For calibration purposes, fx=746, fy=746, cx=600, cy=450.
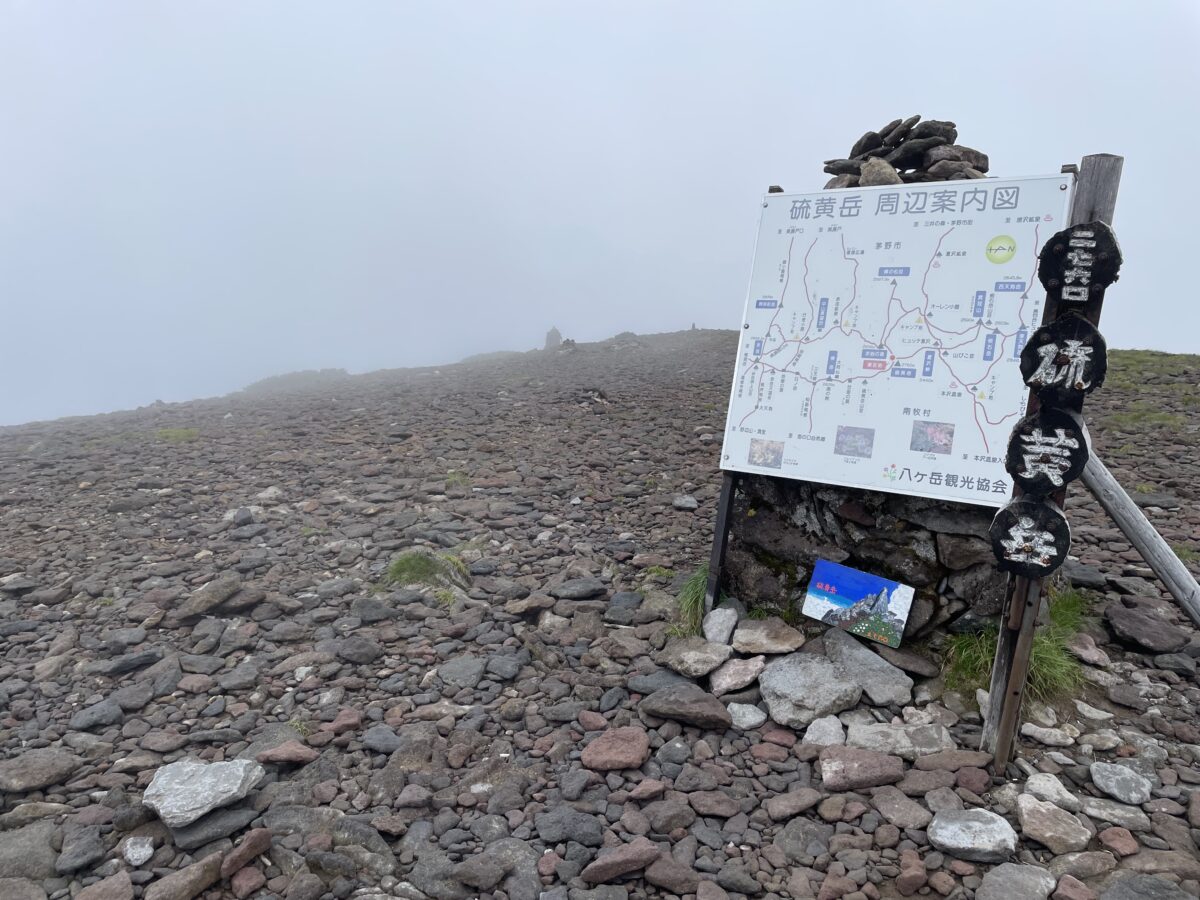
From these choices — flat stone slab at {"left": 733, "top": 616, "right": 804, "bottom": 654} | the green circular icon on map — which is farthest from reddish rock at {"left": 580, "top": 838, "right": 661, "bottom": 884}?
the green circular icon on map

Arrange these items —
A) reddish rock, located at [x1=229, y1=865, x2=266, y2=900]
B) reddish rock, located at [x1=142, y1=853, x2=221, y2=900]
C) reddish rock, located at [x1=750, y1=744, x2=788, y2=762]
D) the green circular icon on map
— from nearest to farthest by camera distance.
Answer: reddish rock, located at [x1=142, y1=853, x2=221, y2=900] < reddish rock, located at [x1=229, y1=865, x2=266, y2=900] < reddish rock, located at [x1=750, y1=744, x2=788, y2=762] < the green circular icon on map

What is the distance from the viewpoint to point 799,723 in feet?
20.0

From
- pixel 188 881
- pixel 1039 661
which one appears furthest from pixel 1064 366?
pixel 188 881

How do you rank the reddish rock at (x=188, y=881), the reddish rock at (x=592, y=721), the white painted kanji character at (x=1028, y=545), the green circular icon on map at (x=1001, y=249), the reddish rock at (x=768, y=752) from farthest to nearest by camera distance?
the green circular icon on map at (x=1001, y=249) → the reddish rock at (x=592, y=721) → the reddish rock at (x=768, y=752) → the white painted kanji character at (x=1028, y=545) → the reddish rock at (x=188, y=881)

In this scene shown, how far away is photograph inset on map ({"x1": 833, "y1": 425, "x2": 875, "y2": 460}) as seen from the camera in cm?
675

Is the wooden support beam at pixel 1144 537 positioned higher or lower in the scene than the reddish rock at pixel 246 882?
higher

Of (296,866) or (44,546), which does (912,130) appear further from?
(44,546)

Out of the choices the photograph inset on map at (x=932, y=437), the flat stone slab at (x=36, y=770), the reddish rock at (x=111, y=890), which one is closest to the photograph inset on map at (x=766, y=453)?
the photograph inset on map at (x=932, y=437)

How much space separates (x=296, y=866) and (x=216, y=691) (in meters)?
2.49

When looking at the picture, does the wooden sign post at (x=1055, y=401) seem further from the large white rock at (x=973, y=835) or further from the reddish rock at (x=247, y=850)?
the reddish rock at (x=247, y=850)

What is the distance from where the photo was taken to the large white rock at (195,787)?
5039 millimetres

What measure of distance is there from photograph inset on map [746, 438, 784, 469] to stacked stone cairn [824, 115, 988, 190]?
2841 mm

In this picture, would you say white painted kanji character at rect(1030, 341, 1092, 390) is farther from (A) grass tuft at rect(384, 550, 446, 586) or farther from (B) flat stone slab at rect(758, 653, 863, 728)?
(A) grass tuft at rect(384, 550, 446, 586)

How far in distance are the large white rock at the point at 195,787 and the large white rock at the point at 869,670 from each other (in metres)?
4.80
